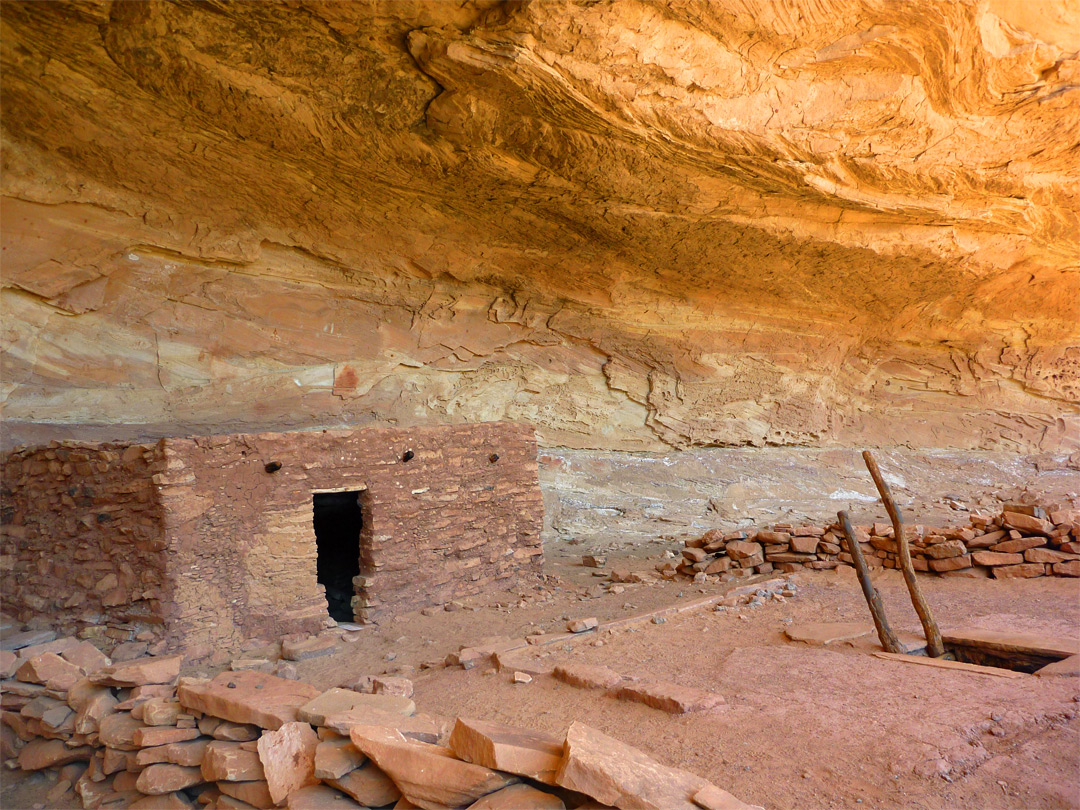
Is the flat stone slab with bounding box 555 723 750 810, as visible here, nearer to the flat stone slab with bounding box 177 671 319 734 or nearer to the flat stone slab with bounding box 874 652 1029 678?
the flat stone slab with bounding box 177 671 319 734

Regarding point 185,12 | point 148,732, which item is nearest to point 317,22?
point 185,12

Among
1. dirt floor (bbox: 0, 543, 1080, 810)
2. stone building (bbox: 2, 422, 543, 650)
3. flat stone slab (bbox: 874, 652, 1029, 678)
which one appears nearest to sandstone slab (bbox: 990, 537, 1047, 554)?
dirt floor (bbox: 0, 543, 1080, 810)

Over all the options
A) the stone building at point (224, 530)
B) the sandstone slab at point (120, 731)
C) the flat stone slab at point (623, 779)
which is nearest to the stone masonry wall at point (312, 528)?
the stone building at point (224, 530)

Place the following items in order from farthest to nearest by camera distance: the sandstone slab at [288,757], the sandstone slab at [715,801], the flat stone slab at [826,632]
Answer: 1. the flat stone slab at [826,632]
2. the sandstone slab at [288,757]
3. the sandstone slab at [715,801]

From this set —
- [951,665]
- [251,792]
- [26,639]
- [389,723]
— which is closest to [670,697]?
[389,723]

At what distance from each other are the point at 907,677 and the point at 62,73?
305 inches

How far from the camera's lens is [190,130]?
6.76 meters

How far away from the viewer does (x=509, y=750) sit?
2.37 meters

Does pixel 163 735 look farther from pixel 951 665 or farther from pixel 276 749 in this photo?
pixel 951 665

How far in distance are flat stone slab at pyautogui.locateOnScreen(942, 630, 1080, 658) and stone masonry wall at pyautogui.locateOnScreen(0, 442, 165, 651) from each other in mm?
5156

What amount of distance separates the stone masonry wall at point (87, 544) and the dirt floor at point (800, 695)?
1.09m

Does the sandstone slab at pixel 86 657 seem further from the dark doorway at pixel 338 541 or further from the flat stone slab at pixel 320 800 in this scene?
the dark doorway at pixel 338 541

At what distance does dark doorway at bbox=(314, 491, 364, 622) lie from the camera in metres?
7.56

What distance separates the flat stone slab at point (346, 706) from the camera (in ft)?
9.71
